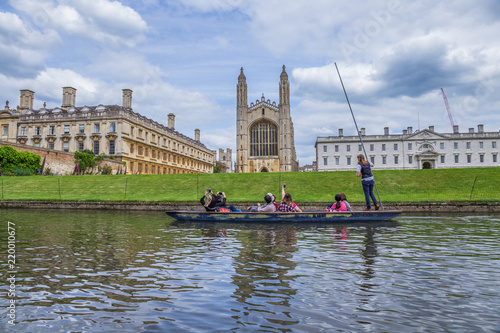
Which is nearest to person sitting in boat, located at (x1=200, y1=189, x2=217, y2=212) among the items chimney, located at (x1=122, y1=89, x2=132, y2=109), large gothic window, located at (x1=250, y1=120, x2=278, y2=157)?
chimney, located at (x1=122, y1=89, x2=132, y2=109)

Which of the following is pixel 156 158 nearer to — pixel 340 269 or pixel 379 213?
pixel 379 213

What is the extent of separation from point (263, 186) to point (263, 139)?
47.1 meters

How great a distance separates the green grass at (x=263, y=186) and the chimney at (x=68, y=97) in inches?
1159

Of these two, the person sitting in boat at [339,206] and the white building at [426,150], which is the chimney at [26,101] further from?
the person sitting in boat at [339,206]

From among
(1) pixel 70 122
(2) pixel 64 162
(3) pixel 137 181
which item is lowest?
(3) pixel 137 181

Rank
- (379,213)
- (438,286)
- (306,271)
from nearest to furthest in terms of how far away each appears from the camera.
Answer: (438,286)
(306,271)
(379,213)

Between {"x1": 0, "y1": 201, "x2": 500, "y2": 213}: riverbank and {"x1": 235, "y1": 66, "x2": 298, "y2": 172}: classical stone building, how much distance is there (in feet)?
160

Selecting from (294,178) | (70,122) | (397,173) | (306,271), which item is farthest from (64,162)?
(306,271)

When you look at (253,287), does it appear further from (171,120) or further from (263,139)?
(171,120)

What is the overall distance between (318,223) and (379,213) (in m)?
2.31

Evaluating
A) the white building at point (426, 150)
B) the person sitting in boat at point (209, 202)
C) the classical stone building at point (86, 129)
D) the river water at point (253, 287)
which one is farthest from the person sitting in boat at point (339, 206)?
the white building at point (426, 150)

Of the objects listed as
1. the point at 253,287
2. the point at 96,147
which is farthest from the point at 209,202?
the point at 96,147

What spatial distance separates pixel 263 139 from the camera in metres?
72.6

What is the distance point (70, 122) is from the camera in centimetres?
5362
